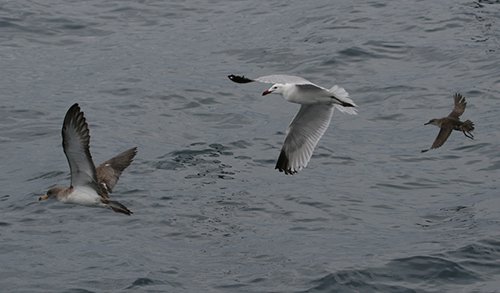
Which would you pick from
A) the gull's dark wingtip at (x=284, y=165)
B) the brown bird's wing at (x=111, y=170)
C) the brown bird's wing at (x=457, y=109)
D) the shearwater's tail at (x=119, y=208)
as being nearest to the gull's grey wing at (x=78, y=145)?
the shearwater's tail at (x=119, y=208)

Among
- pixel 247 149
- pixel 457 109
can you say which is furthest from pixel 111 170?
pixel 457 109

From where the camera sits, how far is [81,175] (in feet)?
50.0

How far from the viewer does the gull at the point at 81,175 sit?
14539 mm

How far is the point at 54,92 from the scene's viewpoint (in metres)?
24.2

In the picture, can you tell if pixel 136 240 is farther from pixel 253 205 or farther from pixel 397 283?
pixel 397 283

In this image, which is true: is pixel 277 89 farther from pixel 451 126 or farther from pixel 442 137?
pixel 451 126

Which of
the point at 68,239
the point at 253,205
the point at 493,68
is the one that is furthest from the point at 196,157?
the point at 493,68

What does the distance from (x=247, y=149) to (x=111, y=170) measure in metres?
4.36

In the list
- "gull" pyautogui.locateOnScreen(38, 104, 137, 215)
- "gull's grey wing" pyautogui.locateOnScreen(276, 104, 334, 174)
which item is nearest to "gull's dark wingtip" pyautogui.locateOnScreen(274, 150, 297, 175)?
"gull's grey wing" pyautogui.locateOnScreen(276, 104, 334, 174)

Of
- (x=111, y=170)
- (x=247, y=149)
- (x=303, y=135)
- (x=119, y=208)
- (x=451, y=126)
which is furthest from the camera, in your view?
(x=247, y=149)

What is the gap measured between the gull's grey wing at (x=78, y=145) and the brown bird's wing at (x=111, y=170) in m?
0.75

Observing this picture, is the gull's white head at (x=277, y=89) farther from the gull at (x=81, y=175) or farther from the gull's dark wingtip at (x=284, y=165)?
the gull at (x=81, y=175)

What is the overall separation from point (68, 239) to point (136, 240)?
0.99 m

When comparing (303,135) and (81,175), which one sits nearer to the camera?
(81,175)
